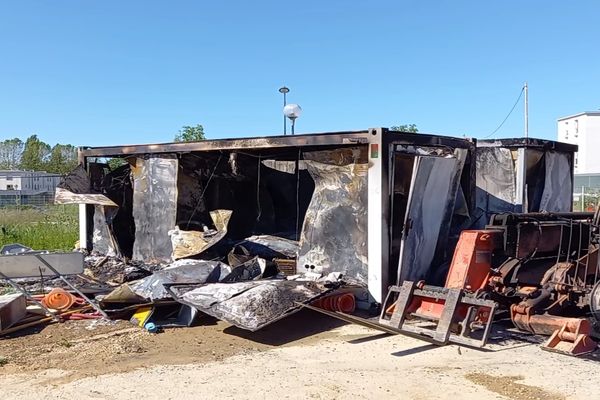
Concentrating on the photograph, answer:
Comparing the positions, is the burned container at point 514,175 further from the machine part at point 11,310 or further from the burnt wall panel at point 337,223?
the machine part at point 11,310

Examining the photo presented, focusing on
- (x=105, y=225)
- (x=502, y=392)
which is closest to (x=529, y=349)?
(x=502, y=392)

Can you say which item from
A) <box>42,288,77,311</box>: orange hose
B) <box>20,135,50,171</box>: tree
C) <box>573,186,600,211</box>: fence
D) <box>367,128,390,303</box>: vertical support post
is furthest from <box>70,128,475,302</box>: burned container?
<box>20,135,50,171</box>: tree

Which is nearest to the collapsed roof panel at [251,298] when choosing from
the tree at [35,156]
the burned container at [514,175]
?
the burned container at [514,175]

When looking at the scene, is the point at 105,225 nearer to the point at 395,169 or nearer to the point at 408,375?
the point at 395,169

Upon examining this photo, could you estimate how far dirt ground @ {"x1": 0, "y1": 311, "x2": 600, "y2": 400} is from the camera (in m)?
5.23

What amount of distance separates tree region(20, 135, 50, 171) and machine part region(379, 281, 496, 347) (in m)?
51.8

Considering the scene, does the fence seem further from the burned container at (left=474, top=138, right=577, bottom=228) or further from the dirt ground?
the dirt ground

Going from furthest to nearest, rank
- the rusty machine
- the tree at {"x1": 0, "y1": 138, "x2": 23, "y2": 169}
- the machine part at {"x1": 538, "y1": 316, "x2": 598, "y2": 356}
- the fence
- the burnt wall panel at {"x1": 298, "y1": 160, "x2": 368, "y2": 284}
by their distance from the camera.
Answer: the tree at {"x1": 0, "y1": 138, "x2": 23, "y2": 169} < the fence < the burnt wall panel at {"x1": 298, "y1": 160, "x2": 368, "y2": 284} < the rusty machine < the machine part at {"x1": 538, "y1": 316, "x2": 598, "y2": 356}

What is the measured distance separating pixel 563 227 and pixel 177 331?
505 centimetres

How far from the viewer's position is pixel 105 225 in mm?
12180

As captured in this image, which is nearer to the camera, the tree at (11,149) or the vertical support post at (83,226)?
the vertical support post at (83,226)

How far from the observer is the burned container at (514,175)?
10703 mm

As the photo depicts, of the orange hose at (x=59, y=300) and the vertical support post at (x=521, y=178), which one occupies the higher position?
the vertical support post at (x=521, y=178)

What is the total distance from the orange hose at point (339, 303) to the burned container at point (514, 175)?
3362 mm
